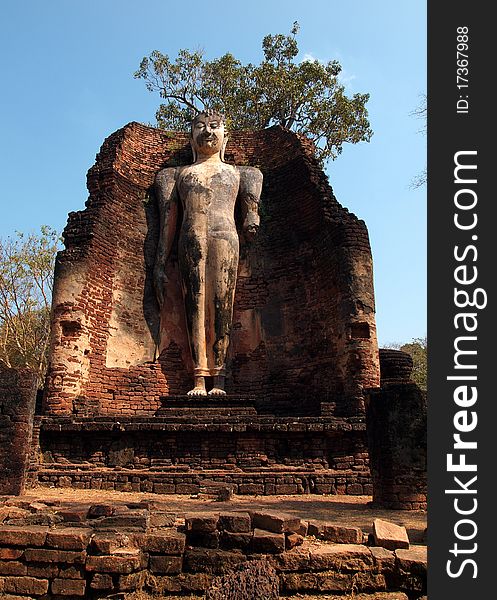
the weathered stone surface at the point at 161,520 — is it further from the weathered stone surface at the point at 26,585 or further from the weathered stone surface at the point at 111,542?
→ the weathered stone surface at the point at 26,585

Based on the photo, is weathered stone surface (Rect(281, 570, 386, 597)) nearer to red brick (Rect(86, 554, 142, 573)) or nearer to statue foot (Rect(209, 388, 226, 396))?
red brick (Rect(86, 554, 142, 573))

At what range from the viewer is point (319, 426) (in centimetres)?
1042

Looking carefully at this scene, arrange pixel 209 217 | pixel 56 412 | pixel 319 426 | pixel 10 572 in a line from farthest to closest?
1. pixel 209 217
2. pixel 56 412
3. pixel 319 426
4. pixel 10 572

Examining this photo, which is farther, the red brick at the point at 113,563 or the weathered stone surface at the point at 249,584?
A: the red brick at the point at 113,563

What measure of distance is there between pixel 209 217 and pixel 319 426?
5831mm

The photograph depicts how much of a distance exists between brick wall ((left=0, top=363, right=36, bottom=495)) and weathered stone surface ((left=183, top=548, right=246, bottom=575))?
532 cm

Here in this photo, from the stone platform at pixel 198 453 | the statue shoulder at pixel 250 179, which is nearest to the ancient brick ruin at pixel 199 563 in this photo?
the stone platform at pixel 198 453

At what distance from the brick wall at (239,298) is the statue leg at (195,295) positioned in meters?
0.55

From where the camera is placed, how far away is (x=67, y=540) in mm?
4410

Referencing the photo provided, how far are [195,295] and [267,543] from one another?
9.37 m

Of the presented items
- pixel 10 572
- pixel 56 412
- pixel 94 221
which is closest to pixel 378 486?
pixel 10 572

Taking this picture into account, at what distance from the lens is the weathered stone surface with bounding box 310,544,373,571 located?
442 centimetres

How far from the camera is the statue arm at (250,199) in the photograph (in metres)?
A: 14.3

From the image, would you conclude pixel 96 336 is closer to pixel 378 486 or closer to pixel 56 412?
pixel 56 412
